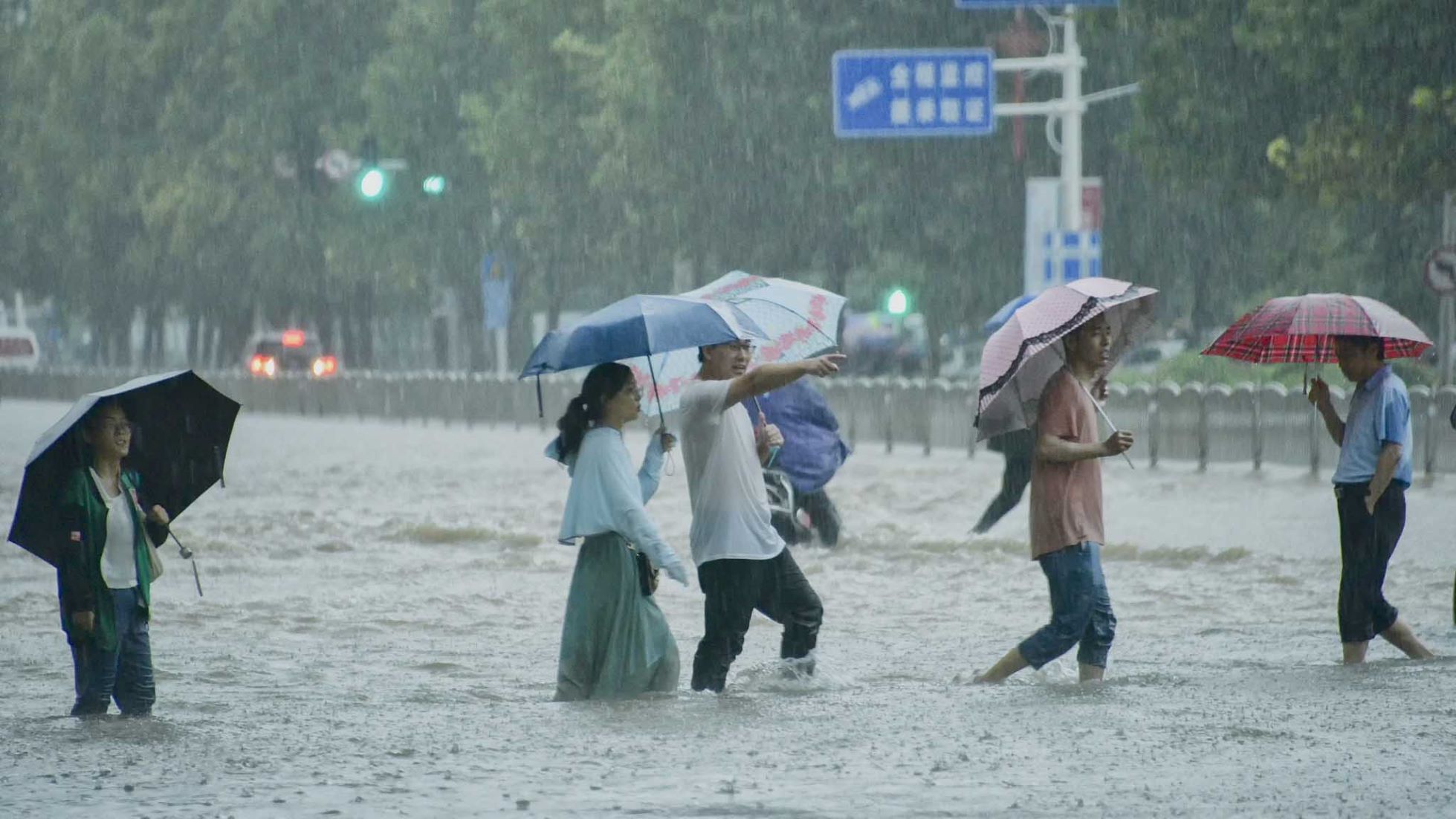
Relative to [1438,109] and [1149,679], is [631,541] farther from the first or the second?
[1438,109]

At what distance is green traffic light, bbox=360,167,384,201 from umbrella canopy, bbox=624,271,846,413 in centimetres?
1749

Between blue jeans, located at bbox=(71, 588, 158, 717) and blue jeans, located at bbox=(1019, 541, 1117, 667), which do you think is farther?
blue jeans, located at bbox=(1019, 541, 1117, 667)

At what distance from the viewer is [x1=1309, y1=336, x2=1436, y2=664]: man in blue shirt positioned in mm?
9977

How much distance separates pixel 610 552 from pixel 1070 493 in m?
1.70

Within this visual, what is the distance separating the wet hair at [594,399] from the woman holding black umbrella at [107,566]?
148cm

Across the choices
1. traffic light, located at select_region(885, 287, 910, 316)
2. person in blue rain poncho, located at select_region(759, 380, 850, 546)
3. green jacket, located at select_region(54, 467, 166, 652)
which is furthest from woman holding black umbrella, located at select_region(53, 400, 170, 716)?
traffic light, located at select_region(885, 287, 910, 316)

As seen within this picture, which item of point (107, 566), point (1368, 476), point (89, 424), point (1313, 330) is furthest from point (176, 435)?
point (1368, 476)

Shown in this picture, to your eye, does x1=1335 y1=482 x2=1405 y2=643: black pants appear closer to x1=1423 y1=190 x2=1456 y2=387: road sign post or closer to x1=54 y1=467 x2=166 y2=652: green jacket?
x1=54 y1=467 x2=166 y2=652: green jacket

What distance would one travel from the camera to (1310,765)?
771cm

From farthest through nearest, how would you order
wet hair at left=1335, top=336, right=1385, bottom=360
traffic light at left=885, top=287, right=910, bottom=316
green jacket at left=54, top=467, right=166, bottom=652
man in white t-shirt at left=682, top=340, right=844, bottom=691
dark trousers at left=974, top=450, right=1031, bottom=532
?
traffic light at left=885, top=287, right=910, bottom=316 → dark trousers at left=974, top=450, right=1031, bottom=532 → wet hair at left=1335, top=336, right=1385, bottom=360 → man in white t-shirt at left=682, top=340, right=844, bottom=691 → green jacket at left=54, top=467, right=166, bottom=652

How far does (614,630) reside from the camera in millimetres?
9406

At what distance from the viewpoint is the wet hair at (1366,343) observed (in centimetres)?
1006

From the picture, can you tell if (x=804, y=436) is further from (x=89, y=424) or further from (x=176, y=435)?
(x=89, y=424)

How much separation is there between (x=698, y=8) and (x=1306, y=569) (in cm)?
3094
